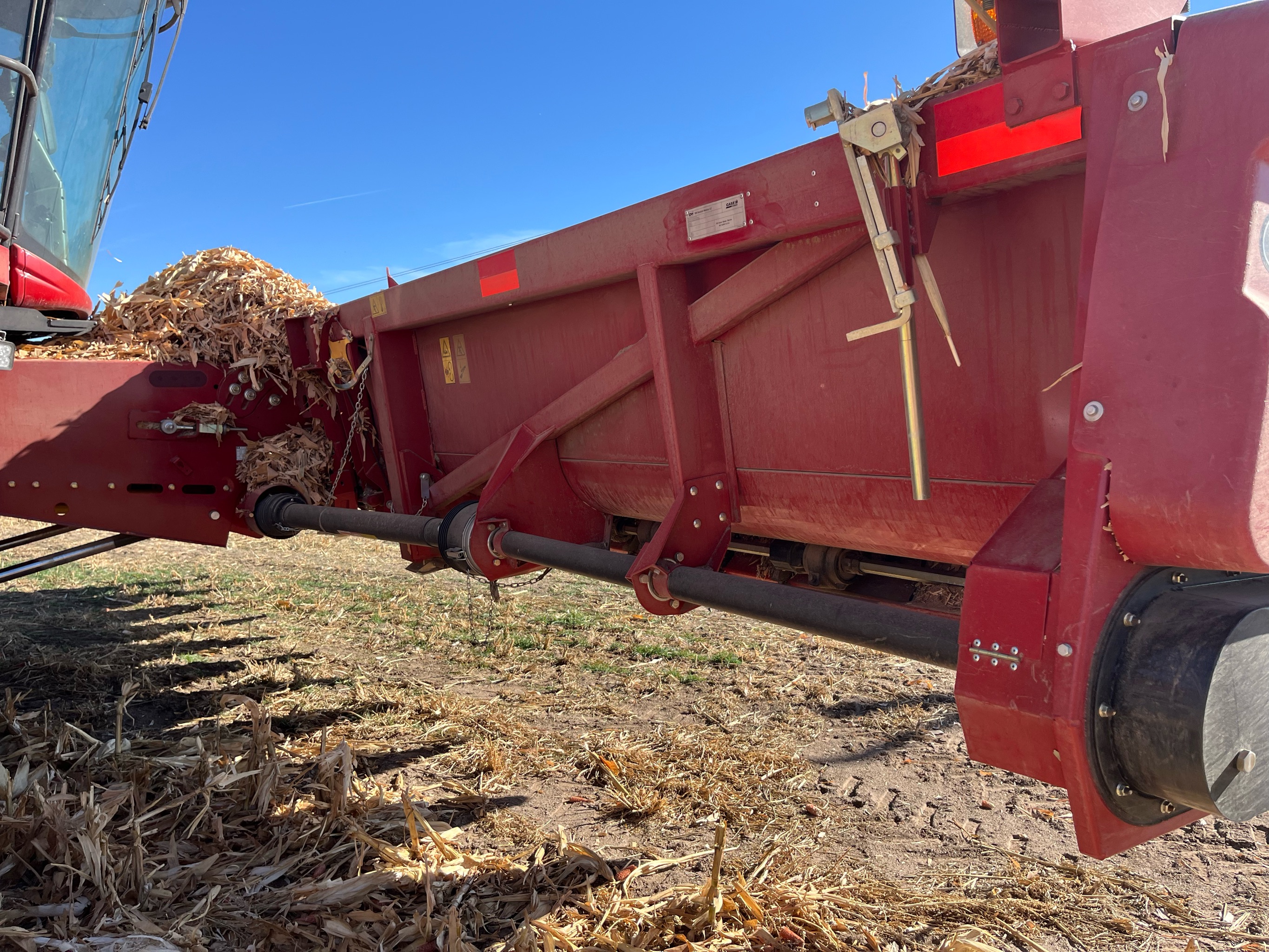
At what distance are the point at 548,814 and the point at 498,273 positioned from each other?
194cm

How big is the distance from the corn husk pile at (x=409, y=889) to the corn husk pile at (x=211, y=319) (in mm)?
1936

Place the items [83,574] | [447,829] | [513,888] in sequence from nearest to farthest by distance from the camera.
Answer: [513,888] < [447,829] < [83,574]

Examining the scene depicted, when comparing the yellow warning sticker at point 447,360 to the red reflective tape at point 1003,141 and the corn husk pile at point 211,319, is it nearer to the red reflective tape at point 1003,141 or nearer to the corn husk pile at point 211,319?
the corn husk pile at point 211,319

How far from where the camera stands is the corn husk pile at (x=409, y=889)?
7.79ft

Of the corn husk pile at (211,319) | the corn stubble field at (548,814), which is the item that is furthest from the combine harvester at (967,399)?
the corn stubble field at (548,814)

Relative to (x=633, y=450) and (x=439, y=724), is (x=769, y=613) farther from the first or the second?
(x=439, y=724)

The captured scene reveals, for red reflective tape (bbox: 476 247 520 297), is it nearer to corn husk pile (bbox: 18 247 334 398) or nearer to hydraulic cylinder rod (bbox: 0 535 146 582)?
corn husk pile (bbox: 18 247 334 398)

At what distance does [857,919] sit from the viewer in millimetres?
2498

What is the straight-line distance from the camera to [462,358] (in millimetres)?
3770

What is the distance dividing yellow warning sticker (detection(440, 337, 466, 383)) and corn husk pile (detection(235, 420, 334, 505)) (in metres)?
0.82

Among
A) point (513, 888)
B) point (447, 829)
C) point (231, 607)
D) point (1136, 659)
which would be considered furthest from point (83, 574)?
point (1136, 659)

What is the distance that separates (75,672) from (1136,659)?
16.8ft

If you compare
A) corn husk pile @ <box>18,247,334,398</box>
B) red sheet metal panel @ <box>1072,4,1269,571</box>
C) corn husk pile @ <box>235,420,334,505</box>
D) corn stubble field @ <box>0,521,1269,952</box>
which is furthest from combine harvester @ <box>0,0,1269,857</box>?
corn stubble field @ <box>0,521,1269,952</box>

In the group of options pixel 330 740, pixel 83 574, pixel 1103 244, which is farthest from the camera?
pixel 83 574
